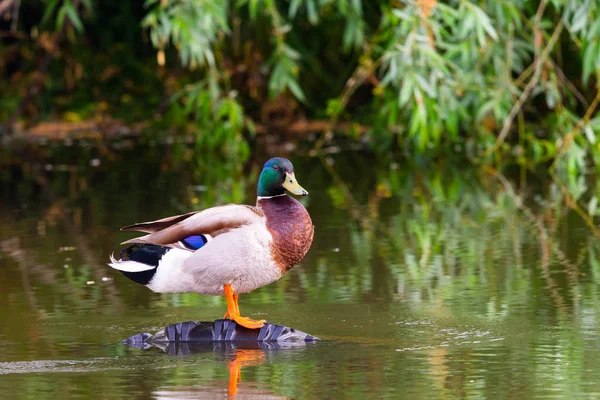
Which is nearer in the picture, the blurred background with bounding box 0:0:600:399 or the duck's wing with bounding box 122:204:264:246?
the blurred background with bounding box 0:0:600:399

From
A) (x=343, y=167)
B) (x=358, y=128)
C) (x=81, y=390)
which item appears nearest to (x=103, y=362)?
(x=81, y=390)

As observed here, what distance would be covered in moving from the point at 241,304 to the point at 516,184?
6214 millimetres

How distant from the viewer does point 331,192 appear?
547 inches

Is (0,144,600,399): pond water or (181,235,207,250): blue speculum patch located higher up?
(181,235,207,250): blue speculum patch

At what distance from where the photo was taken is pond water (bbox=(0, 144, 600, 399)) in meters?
6.41

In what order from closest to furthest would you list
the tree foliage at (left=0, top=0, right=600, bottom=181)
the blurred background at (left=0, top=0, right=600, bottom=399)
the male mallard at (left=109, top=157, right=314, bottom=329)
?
the blurred background at (left=0, top=0, right=600, bottom=399), the male mallard at (left=109, top=157, right=314, bottom=329), the tree foliage at (left=0, top=0, right=600, bottom=181)

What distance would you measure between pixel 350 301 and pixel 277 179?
118 cm

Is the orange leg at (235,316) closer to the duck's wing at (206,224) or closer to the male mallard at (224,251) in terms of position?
the male mallard at (224,251)

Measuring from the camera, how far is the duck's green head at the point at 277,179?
7.52 meters

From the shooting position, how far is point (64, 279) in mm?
9398

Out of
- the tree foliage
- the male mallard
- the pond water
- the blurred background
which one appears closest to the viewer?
the pond water

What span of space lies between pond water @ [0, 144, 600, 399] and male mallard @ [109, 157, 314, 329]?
361mm

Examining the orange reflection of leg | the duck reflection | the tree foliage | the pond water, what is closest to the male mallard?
the duck reflection

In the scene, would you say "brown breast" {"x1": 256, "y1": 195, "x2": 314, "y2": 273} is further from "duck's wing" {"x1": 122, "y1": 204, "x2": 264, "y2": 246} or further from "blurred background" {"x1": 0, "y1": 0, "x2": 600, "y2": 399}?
"blurred background" {"x1": 0, "y1": 0, "x2": 600, "y2": 399}
